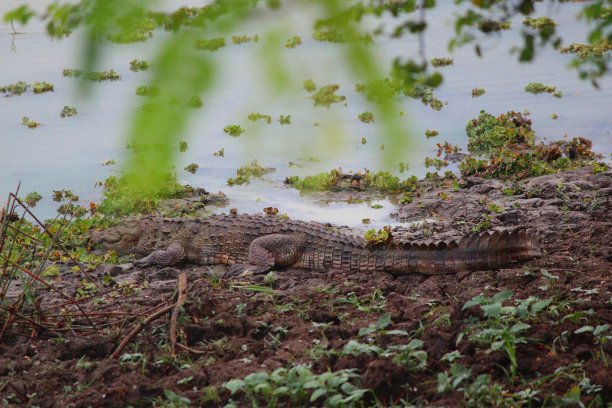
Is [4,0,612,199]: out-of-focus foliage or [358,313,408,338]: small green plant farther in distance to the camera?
[358,313,408,338]: small green plant

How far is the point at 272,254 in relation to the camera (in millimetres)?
7266

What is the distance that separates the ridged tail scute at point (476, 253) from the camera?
5830mm

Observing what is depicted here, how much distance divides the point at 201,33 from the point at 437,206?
718 cm

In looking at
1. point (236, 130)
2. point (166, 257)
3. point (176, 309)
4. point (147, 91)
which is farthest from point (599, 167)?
point (147, 91)

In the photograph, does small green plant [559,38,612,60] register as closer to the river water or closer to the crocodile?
the river water

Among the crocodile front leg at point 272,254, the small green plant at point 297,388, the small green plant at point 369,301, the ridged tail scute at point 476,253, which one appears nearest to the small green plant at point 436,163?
the crocodile front leg at point 272,254

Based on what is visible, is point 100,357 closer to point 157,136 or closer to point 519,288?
point 519,288

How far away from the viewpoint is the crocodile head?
26.5ft

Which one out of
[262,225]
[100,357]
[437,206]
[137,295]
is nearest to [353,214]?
[437,206]

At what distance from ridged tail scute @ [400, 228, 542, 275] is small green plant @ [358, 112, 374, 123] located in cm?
412

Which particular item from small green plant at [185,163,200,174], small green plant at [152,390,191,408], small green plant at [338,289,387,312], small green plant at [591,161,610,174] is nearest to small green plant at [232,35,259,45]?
small green plant at [152,390,191,408]

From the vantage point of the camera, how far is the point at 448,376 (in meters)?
3.82

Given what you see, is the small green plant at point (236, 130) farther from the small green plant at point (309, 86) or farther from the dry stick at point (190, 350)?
the dry stick at point (190, 350)

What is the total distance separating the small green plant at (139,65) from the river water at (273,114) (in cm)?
2
